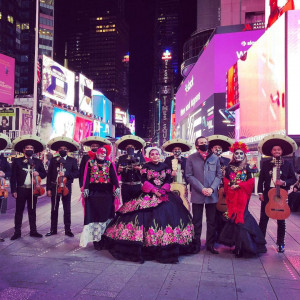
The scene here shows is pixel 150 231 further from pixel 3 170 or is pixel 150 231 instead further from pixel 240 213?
pixel 3 170

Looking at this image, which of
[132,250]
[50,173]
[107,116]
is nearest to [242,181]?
[132,250]

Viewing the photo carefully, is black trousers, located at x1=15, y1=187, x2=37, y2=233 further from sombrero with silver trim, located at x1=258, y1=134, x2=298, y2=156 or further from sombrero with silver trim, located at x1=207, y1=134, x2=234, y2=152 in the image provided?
sombrero with silver trim, located at x1=258, y1=134, x2=298, y2=156

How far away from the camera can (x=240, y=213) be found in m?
5.52

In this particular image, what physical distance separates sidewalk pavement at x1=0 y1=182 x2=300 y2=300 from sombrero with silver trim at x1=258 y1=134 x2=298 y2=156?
1.75m

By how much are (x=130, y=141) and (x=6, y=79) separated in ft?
79.4

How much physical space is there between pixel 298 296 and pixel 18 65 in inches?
3417

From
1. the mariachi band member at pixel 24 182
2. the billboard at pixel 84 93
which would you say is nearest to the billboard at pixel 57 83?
the billboard at pixel 84 93

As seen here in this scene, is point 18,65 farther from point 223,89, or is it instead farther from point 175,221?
point 175,221

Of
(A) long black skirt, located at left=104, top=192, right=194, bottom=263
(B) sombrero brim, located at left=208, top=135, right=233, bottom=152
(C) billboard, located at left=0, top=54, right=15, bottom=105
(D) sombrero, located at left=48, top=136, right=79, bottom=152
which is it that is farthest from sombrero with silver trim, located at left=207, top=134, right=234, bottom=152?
(C) billboard, located at left=0, top=54, right=15, bottom=105

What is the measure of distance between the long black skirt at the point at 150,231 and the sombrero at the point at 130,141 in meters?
2.07

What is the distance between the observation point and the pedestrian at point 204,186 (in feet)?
18.9

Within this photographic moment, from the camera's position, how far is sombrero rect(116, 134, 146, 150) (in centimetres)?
736

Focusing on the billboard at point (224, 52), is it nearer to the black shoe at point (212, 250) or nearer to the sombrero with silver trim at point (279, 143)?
the sombrero with silver trim at point (279, 143)

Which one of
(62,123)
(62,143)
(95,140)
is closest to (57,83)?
(62,123)
